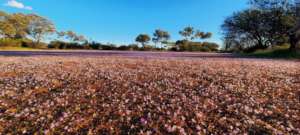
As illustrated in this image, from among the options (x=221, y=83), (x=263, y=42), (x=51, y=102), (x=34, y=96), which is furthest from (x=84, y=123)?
(x=263, y=42)

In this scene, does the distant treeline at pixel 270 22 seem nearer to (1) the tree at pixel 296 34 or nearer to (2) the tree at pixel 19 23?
(1) the tree at pixel 296 34

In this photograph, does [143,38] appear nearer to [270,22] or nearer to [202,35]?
[202,35]

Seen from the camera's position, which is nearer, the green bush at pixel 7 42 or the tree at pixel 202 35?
the green bush at pixel 7 42

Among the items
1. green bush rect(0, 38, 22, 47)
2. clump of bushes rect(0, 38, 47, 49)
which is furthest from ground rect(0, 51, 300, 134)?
clump of bushes rect(0, 38, 47, 49)

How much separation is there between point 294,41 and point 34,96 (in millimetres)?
29996

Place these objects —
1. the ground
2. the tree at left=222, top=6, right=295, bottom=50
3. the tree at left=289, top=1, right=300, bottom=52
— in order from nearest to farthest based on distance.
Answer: the ground < the tree at left=289, top=1, right=300, bottom=52 < the tree at left=222, top=6, right=295, bottom=50

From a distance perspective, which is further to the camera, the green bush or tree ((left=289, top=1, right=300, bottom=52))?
the green bush

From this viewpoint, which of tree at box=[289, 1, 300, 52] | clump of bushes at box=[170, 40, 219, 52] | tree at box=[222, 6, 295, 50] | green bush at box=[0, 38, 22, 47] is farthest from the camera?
clump of bushes at box=[170, 40, 219, 52]

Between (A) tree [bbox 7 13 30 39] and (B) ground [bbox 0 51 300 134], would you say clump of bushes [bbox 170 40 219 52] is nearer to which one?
(B) ground [bbox 0 51 300 134]

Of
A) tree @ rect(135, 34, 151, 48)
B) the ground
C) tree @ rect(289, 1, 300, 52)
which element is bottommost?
the ground

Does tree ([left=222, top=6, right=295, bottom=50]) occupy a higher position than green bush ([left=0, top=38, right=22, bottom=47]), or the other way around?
tree ([left=222, top=6, right=295, bottom=50])

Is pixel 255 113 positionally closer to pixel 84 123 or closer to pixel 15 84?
pixel 84 123

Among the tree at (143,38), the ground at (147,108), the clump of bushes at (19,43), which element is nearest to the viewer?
the ground at (147,108)

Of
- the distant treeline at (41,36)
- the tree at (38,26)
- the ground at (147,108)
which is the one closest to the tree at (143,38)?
the distant treeline at (41,36)
